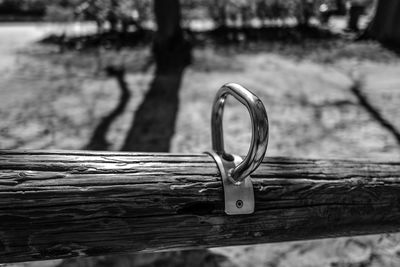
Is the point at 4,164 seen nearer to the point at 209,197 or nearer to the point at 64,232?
the point at 64,232

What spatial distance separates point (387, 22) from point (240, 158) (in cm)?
821

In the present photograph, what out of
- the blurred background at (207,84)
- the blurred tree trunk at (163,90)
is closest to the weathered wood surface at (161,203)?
the blurred background at (207,84)

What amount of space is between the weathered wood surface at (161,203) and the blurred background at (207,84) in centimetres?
28

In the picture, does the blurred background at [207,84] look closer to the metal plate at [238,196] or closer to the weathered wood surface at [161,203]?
the weathered wood surface at [161,203]

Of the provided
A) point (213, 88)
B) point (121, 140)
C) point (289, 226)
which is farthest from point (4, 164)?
point (213, 88)

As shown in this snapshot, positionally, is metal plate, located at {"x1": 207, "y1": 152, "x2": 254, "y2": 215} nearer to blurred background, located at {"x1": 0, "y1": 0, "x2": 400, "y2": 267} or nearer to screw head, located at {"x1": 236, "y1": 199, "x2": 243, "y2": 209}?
screw head, located at {"x1": 236, "y1": 199, "x2": 243, "y2": 209}

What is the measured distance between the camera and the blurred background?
3551mm

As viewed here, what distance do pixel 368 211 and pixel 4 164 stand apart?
3.54ft

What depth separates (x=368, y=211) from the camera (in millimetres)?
1294

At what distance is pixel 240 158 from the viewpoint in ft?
4.18

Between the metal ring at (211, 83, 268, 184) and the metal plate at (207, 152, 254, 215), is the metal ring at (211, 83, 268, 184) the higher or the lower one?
the higher one

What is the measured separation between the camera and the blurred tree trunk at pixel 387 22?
802 cm

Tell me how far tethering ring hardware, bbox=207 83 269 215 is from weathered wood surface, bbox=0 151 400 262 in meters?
0.03

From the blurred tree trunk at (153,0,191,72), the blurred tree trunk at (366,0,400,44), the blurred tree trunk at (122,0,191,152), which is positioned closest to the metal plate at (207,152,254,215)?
the blurred tree trunk at (122,0,191,152)
